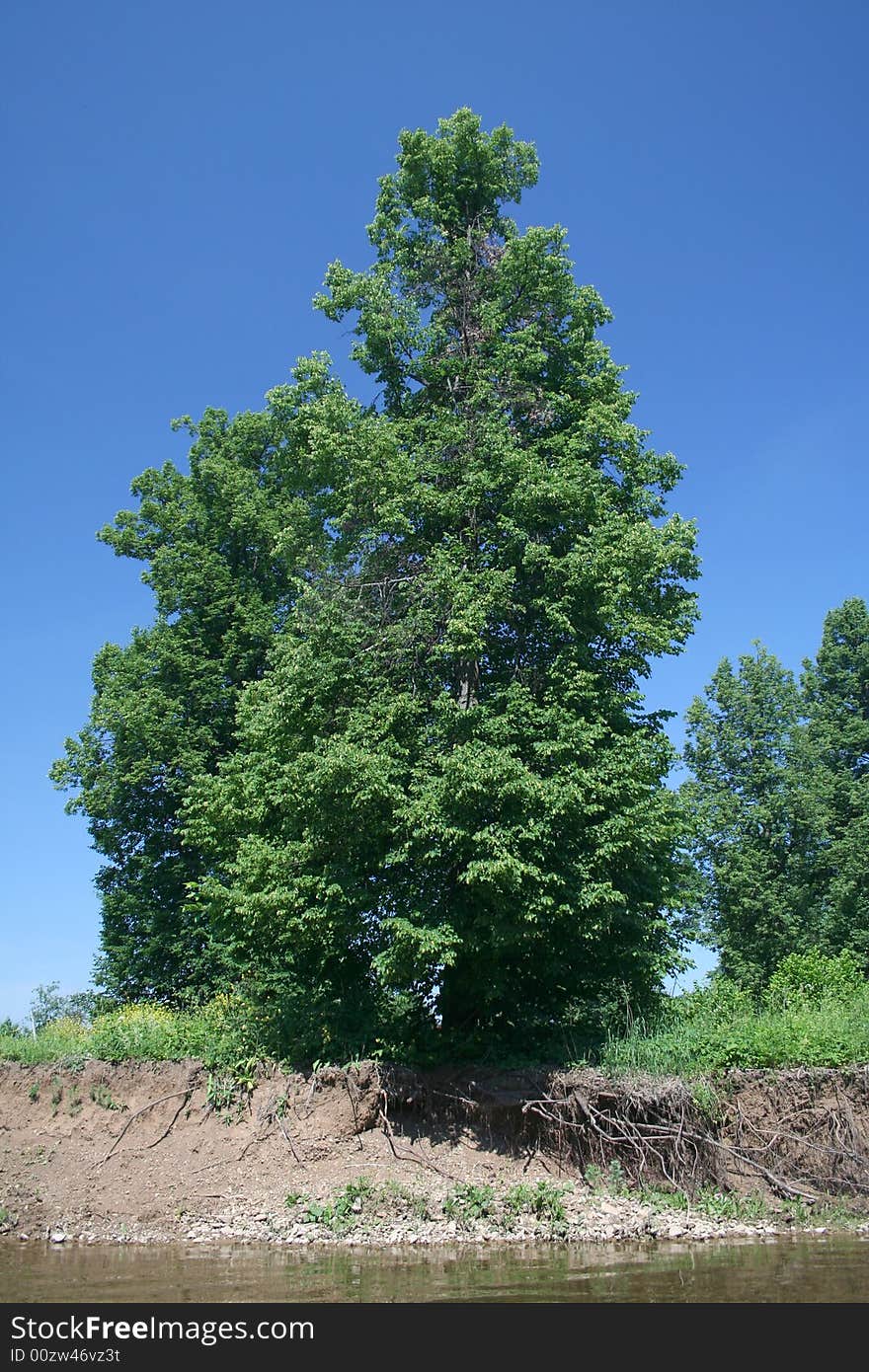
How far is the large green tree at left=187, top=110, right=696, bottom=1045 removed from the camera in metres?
14.4

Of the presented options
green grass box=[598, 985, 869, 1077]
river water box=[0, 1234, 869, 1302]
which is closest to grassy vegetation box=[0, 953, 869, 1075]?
green grass box=[598, 985, 869, 1077]

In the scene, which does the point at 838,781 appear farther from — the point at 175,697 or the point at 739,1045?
the point at 175,697

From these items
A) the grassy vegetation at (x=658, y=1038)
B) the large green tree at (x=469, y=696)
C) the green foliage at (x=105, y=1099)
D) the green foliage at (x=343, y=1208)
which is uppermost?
the large green tree at (x=469, y=696)

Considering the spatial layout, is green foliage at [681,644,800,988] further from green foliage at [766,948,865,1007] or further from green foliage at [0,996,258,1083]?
green foliage at [0,996,258,1083]

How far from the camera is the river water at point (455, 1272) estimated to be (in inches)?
339

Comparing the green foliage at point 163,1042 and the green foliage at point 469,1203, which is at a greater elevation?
the green foliage at point 163,1042

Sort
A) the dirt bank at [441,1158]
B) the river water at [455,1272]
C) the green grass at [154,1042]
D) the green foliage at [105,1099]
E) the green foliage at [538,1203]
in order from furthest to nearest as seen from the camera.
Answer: the green grass at [154,1042] < the green foliage at [105,1099] < the dirt bank at [441,1158] < the green foliage at [538,1203] < the river water at [455,1272]

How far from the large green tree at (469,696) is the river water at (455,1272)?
4.03 m

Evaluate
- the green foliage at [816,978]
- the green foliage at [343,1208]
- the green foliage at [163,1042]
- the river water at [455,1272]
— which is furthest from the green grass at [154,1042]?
the green foliage at [816,978]

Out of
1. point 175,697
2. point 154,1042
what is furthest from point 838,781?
point 154,1042

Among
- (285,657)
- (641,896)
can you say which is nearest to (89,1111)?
(285,657)

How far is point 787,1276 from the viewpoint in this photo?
30.6 feet

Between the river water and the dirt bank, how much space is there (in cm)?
99

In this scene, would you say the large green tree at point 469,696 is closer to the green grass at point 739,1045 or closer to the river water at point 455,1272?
the green grass at point 739,1045
